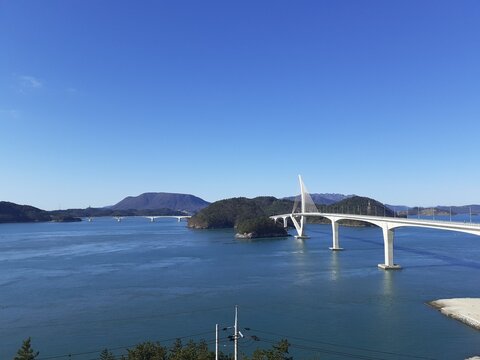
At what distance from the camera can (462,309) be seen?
1695 centimetres

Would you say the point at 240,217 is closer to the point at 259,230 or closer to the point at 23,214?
the point at 259,230

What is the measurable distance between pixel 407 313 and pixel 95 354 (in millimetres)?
11687

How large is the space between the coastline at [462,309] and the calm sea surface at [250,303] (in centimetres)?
33

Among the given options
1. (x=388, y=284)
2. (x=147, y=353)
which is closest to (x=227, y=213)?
(x=388, y=284)

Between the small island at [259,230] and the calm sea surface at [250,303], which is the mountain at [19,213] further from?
the calm sea surface at [250,303]

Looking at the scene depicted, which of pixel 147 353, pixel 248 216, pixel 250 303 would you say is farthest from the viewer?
pixel 248 216

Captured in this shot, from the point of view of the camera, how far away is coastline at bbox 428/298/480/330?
15.6 metres

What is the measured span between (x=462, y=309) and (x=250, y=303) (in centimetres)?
853

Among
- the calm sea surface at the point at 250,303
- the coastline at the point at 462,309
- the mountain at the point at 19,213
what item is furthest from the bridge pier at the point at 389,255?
the mountain at the point at 19,213

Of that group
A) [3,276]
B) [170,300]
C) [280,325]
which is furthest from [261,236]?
[280,325]

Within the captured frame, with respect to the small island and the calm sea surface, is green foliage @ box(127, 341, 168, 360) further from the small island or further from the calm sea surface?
the small island

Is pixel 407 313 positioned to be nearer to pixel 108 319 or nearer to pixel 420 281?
pixel 420 281

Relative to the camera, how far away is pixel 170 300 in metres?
20.5

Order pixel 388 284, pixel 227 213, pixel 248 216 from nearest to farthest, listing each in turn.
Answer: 1. pixel 388 284
2. pixel 248 216
3. pixel 227 213
